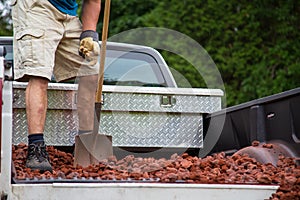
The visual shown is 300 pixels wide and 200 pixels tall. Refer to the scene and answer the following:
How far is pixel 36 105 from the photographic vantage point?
4.55 meters

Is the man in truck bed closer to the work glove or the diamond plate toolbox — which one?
the work glove

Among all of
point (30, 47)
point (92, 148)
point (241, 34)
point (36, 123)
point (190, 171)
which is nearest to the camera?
point (190, 171)

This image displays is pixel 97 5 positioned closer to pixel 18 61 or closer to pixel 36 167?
pixel 18 61

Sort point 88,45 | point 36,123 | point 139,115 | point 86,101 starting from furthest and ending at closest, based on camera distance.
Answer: point 139,115 < point 86,101 < point 88,45 < point 36,123

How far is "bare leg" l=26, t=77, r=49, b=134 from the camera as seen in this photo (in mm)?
4504

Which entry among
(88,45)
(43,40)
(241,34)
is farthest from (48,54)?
(241,34)

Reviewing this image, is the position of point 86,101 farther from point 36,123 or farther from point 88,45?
point 36,123

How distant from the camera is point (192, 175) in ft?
12.5

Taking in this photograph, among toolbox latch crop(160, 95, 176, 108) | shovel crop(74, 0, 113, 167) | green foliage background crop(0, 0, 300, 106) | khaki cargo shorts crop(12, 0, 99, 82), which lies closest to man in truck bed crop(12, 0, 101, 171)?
→ khaki cargo shorts crop(12, 0, 99, 82)

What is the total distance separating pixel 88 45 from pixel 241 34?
494 inches

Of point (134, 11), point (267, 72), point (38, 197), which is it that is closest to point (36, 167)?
point (38, 197)

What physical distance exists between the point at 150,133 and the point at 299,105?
4.68 ft

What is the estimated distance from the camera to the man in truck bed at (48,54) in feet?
14.9

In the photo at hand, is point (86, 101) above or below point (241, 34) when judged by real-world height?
below
